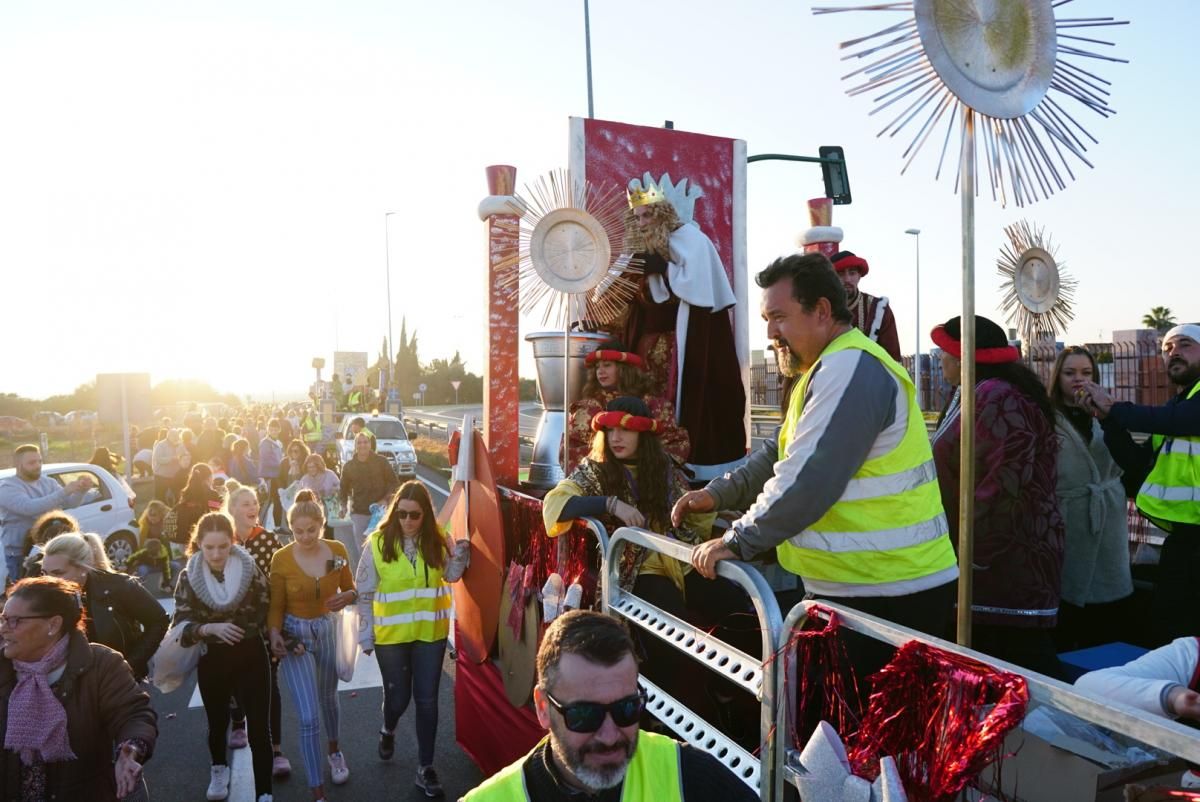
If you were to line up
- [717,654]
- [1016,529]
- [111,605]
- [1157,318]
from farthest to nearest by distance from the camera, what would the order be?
1. [1157,318]
2. [111,605]
3. [1016,529]
4. [717,654]

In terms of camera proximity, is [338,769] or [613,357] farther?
[613,357]

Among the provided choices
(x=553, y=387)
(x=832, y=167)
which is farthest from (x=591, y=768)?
(x=832, y=167)

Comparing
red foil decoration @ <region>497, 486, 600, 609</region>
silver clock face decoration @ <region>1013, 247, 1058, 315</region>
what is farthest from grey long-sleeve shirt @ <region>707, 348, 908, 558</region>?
silver clock face decoration @ <region>1013, 247, 1058, 315</region>

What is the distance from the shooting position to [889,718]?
5.68 feet

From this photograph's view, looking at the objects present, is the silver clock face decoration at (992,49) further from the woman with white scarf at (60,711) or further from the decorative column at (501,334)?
the woman with white scarf at (60,711)

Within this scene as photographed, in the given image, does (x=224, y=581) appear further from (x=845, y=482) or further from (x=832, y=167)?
(x=832, y=167)

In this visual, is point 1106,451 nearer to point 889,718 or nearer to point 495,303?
point 889,718

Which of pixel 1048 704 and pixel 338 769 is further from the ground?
pixel 1048 704

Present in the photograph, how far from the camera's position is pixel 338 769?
188 inches

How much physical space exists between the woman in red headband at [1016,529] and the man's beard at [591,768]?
5.78 ft

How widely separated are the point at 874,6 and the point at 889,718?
1.78 m

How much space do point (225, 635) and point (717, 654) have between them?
118 inches

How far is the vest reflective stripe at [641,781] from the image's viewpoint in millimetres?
1744

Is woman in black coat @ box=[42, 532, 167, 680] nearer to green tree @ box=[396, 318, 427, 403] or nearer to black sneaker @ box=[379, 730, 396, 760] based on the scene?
black sneaker @ box=[379, 730, 396, 760]
